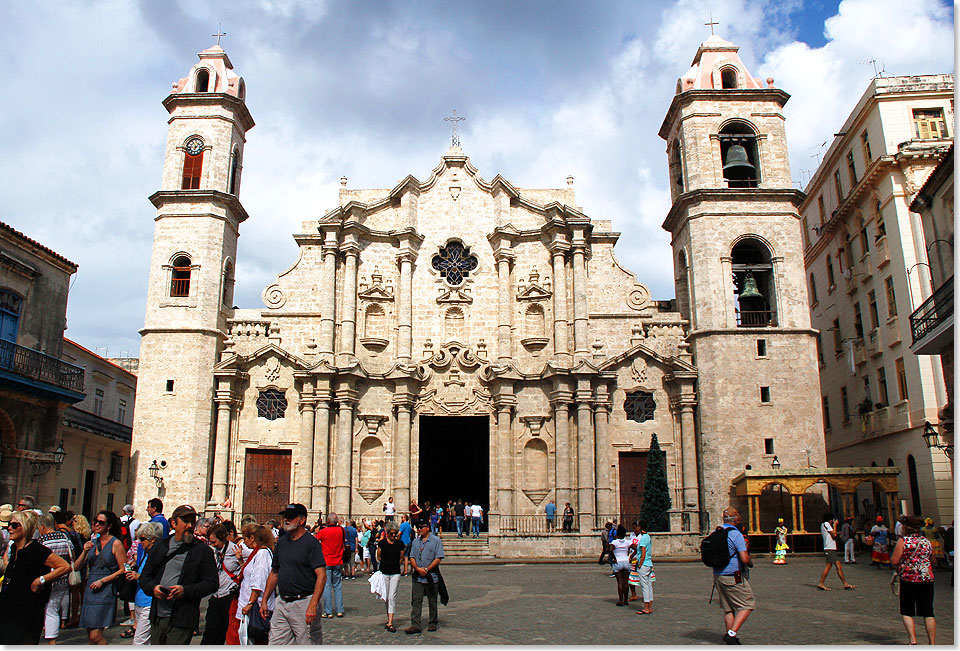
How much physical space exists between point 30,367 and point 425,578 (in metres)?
16.7

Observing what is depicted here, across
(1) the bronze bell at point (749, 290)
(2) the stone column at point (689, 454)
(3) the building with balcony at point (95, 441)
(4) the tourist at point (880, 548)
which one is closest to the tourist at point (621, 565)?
(4) the tourist at point (880, 548)

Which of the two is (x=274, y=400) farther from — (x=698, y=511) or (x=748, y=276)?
(x=748, y=276)

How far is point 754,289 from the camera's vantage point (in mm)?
28297

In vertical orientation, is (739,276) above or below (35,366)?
above

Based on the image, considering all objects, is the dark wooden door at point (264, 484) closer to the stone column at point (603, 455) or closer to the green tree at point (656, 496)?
the stone column at point (603, 455)

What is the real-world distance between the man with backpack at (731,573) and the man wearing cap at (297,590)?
4.99 m

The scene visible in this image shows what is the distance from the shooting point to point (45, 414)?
77.3ft

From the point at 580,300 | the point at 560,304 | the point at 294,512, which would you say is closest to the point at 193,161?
the point at 560,304

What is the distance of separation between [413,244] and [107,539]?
2168cm

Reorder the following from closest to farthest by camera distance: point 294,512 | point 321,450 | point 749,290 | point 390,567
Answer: point 294,512
point 390,567
point 321,450
point 749,290

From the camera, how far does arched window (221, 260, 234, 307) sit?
29862 millimetres

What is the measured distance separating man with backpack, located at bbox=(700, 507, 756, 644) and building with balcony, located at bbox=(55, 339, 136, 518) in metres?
25.1

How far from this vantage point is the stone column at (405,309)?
29172 millimetres

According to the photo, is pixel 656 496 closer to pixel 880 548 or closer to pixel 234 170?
pixel 880 548
